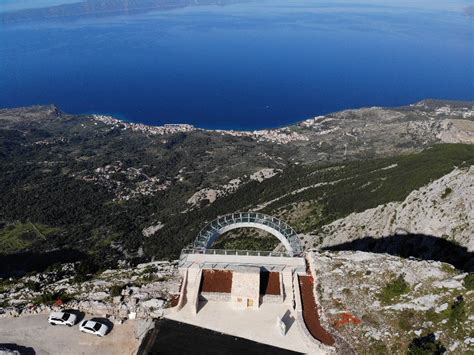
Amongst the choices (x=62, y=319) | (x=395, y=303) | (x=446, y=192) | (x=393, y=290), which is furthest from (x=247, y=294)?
(x=446, y=192)

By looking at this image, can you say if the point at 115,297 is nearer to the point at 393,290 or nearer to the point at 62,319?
the point at 62,319

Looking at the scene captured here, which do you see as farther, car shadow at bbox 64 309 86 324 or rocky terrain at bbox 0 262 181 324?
rocky terrain at bbox 0 262 181 324

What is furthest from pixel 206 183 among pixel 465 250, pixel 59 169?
pixel 465 250

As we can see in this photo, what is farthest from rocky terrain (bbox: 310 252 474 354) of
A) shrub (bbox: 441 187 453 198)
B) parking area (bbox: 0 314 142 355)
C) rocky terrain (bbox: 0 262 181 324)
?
shrub (bbox: 441 187 453 198)

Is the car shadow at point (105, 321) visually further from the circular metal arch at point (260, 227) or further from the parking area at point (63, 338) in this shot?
the circular metal arch at point (260, 227)

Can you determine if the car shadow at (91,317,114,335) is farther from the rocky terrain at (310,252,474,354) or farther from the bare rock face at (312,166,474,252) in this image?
the bare rock face at (312,166,474,252)

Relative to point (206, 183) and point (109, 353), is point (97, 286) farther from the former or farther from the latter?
point (206, 183)
